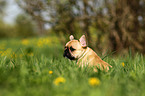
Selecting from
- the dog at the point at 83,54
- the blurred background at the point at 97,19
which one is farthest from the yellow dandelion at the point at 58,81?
the blurred background at the point at 97,19

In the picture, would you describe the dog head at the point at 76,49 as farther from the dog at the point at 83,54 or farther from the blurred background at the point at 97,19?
the blurred background at the point at 97,19

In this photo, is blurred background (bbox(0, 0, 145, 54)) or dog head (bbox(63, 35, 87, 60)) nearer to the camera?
dog head (bbox(63, 35, 87, 60))

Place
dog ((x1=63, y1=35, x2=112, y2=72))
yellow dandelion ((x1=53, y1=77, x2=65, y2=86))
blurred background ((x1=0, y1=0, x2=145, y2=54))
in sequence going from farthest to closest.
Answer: blurred background ((x1=0, y1=0, x2=145, y2=54)) < dog ((x1=63, y1=35, x2=112, y2=72)) < yellow dandelion ((x1=53, y1=77, x2=65, y2=86))

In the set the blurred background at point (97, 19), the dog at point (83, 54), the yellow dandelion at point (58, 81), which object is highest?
the blurred background at point (97, 19)

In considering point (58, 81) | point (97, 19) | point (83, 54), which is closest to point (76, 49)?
point (83, 54)

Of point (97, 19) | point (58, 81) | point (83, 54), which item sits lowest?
point (58, 81)

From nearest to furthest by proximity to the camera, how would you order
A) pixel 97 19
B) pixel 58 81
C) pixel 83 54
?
pixel 58 81 < pixel 83 54 < pixel 97 19

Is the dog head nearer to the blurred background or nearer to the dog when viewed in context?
the dog

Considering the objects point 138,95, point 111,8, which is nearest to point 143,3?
point 111,8

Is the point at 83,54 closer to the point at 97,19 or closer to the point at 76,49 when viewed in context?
the point at 76,49

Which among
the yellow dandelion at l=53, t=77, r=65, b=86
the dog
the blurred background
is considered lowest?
the yellow dandelion at l=53, t=77, r=65, b=86

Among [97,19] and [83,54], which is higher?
[97,19]

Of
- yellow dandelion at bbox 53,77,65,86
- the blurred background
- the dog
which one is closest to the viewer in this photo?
yellow dandelion at bbox 53,77,65,86

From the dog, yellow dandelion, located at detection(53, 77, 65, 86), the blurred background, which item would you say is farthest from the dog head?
the blurred background
